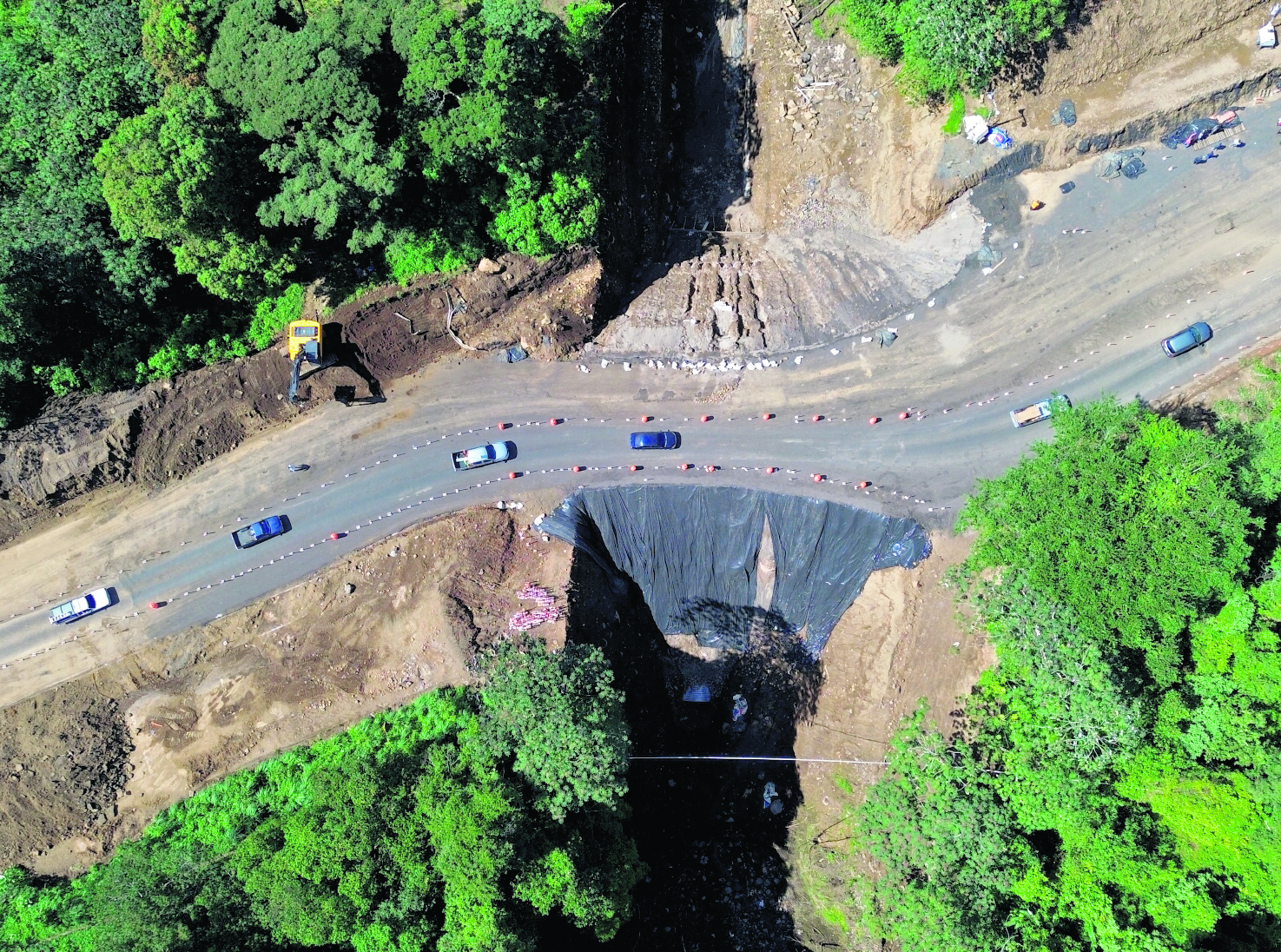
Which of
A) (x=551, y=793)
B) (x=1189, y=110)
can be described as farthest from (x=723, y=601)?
(x=1189, y=110)

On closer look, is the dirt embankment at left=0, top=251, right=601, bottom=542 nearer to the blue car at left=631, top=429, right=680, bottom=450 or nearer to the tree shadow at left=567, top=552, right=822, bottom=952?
the blue car at left=631, top=429, right=680, bottom=450

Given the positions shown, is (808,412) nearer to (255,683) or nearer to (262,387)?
(262,387)

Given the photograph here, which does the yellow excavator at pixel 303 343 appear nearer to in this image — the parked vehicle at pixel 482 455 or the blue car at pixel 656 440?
the parked vehicle at pixel 482 455

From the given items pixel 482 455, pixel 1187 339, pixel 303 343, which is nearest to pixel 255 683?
pixel 482 455

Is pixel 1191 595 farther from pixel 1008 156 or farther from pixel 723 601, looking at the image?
pixel 1008 156

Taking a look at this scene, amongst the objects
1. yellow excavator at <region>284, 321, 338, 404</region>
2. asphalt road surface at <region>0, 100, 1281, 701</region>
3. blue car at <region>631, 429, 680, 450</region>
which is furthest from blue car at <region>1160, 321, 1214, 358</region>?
yellow excavator at <region>284, 321, 338, 404</region>
